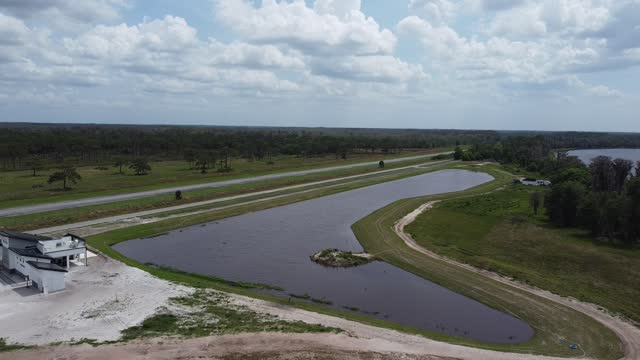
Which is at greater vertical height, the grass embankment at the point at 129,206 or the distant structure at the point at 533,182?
the distant structure at the point at 533,182

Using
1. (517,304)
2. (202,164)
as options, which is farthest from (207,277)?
(202,164)

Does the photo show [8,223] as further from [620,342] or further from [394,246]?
[620,342]

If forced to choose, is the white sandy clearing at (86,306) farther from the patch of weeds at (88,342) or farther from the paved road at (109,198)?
the paved road at (109,198)

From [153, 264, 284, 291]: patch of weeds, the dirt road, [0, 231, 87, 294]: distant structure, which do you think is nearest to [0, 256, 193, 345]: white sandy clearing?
[0, 231, 87, 294]: distant structure

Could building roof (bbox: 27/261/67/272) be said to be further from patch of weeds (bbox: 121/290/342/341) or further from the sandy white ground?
patch of weeds (bbox: 121/290/342/341)

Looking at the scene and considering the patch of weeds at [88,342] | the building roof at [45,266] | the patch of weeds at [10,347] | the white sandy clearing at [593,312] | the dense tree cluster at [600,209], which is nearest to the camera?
the patch of weeds at [10,347]

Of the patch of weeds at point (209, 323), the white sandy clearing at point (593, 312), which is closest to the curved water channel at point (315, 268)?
the white sandy clearing at point (593, 312)

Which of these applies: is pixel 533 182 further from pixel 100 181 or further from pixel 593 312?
pixel 100 181
